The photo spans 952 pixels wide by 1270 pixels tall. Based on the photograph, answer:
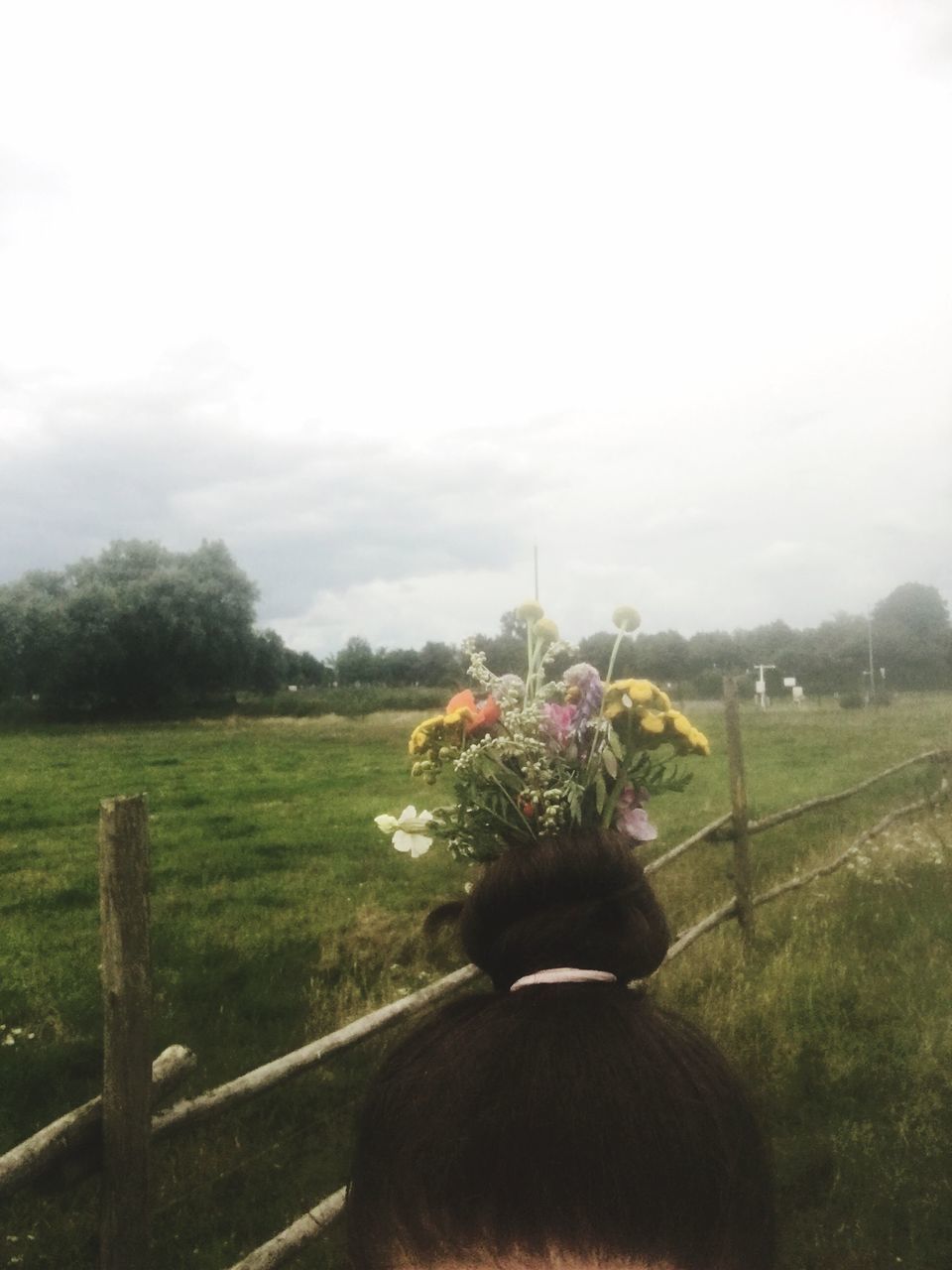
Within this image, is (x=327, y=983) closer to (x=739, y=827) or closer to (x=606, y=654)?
(x=739, y=827)

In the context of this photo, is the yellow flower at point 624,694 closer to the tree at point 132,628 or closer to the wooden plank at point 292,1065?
the wooden plank at point 292,1065

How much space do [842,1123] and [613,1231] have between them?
130 inches

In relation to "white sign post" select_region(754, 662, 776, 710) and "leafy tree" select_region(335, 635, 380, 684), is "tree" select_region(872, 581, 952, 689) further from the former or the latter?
"leafy tree" select_region(335, 635, 380, 684)

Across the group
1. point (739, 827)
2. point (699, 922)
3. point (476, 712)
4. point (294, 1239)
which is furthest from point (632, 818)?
point (739, 827)

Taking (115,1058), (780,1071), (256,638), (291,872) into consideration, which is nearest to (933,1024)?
(780,1071)

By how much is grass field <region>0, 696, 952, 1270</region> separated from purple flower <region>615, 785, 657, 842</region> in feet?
5.18

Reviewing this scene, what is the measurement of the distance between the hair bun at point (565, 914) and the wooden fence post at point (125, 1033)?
3.79 ft

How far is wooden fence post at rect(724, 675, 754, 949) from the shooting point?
17.8 ft

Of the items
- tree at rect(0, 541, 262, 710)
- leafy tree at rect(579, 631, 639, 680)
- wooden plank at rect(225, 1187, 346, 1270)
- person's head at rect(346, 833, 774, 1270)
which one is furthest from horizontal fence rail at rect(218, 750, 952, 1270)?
tree at rect(0, 541, 262, 710)

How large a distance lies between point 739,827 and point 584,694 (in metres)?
4.53

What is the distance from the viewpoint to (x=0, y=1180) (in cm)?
180

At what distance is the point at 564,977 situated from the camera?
3.08 feet

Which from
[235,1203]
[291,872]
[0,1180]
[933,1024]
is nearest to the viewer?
[0,1180]

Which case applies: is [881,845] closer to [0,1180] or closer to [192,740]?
[0,1180]
